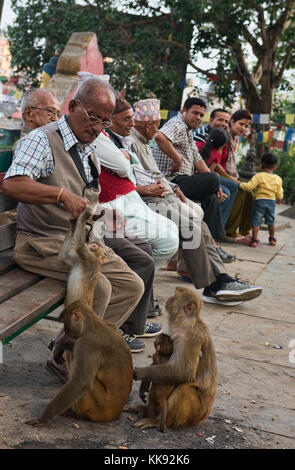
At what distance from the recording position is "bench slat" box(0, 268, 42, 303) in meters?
3.32

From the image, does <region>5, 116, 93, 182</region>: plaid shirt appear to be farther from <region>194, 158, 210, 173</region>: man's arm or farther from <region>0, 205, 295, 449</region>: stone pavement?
<region>194, 158, 210, 173</region>: man's arm

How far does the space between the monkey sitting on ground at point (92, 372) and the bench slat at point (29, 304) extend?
175 mm

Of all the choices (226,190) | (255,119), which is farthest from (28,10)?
(226,190)

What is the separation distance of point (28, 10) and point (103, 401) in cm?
1159

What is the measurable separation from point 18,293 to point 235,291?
2766 mm

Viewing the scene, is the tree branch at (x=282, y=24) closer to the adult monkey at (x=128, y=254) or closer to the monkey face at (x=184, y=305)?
the adult monkey at (x=128, y=254)

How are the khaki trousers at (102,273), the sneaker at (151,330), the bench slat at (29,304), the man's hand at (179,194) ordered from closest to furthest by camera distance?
the bench slat at (29,304)
the khaki trousers at (102,273)
the sneaker at (151,330)
the man's hand at (179,194)

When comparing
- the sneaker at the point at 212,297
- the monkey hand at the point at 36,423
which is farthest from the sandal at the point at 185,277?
the monkey hand at the point at 36,423

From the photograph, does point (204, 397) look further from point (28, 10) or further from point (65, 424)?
point (28, 10)

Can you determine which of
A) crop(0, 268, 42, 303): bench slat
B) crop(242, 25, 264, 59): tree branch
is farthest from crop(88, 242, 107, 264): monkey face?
crop(242, 25, 264, 59): tree branch

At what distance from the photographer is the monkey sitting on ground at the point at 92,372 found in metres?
2.96

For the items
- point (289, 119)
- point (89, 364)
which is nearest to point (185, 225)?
point (89, 364)

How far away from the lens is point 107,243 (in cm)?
436

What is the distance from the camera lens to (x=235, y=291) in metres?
5.73
